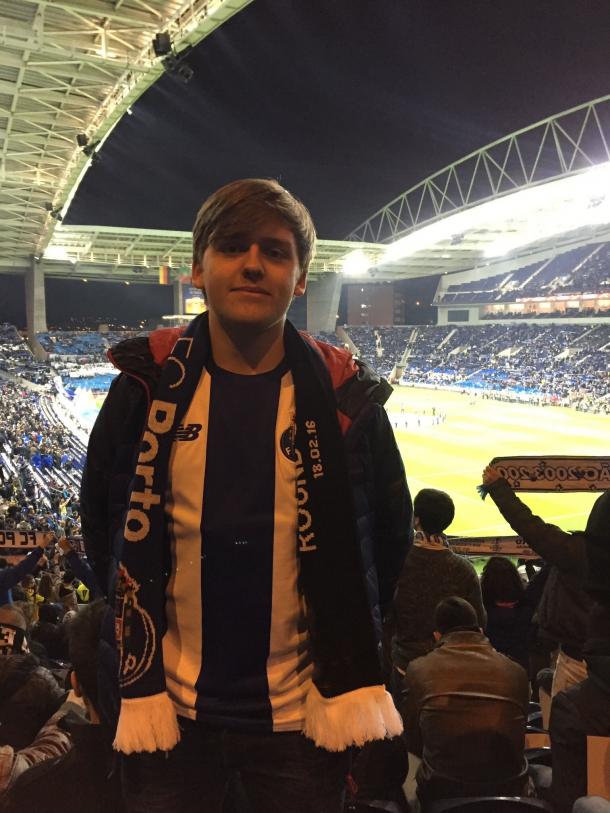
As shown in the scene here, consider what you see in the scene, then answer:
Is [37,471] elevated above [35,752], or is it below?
below

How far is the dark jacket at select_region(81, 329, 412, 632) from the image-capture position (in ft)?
5.84

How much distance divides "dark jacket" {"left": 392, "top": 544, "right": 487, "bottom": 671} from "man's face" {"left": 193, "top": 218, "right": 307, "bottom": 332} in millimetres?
2205

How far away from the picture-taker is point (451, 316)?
6488cm

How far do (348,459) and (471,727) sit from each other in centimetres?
121

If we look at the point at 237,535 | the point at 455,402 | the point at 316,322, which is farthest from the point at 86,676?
the point at 316,322

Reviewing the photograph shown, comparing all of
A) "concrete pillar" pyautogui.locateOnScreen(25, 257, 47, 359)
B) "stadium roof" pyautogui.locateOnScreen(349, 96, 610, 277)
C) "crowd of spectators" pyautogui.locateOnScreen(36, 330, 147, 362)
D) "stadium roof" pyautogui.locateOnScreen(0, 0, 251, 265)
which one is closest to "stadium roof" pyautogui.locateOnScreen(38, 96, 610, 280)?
"stadium roof" pyautogui.locateOnScreen(349, 96, 610, 277)

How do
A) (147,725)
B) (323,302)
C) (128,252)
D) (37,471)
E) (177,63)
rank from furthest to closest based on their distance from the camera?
(323,302)
(128,252)
(37,471)
(177,63)
(147,725)

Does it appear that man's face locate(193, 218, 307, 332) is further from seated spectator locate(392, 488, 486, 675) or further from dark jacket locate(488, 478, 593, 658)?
seated spectator locate(392, 488, 486, 675)

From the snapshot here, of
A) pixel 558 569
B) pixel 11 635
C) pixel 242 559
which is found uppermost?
pixel 242 559

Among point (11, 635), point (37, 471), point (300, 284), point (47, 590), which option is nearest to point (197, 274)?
point (300, 284)

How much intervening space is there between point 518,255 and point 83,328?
42892mm

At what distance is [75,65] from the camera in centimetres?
1583

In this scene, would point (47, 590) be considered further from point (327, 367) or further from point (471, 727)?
point (327, 367)

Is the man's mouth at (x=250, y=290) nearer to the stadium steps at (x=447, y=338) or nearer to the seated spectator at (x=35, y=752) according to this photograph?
the seated spectator at (x=35, y=752)
